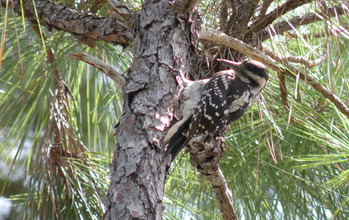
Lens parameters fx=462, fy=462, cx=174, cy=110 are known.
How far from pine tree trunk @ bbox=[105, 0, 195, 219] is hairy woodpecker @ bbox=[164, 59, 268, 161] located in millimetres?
198

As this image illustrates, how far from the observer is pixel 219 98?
213 centimetres

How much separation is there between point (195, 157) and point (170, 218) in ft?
1.50

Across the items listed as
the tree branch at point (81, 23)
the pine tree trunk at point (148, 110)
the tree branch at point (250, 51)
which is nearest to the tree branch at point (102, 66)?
the pine tree trunk at point (148, 110)

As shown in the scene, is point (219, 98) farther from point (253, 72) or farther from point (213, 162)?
point (213, 162)

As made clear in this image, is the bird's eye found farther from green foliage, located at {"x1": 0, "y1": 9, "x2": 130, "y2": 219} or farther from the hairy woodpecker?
green foliage, located at {"x1": 0, "y1": 9, "x2": 130, "y2": 219}

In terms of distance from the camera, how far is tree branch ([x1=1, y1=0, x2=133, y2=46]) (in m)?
2.07

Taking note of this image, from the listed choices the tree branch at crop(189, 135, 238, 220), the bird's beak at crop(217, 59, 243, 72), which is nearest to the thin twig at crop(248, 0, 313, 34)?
the bird's beak at crop(217, 59, 243, 72)

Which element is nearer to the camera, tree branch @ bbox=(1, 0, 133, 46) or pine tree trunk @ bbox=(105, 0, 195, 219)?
pine tree trunk @ bbox=(105, 0, 195, 219)

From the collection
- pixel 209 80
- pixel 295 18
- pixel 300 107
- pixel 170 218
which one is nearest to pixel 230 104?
pixel 209 80

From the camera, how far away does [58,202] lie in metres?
2.02

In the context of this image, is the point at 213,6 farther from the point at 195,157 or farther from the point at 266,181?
the point at 266,181

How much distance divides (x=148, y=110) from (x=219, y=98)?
54cm

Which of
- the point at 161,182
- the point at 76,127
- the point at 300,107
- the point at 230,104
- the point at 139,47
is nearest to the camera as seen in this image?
the point at 161,182

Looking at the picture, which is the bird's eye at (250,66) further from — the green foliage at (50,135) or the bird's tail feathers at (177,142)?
the green foliage at (50,135)
